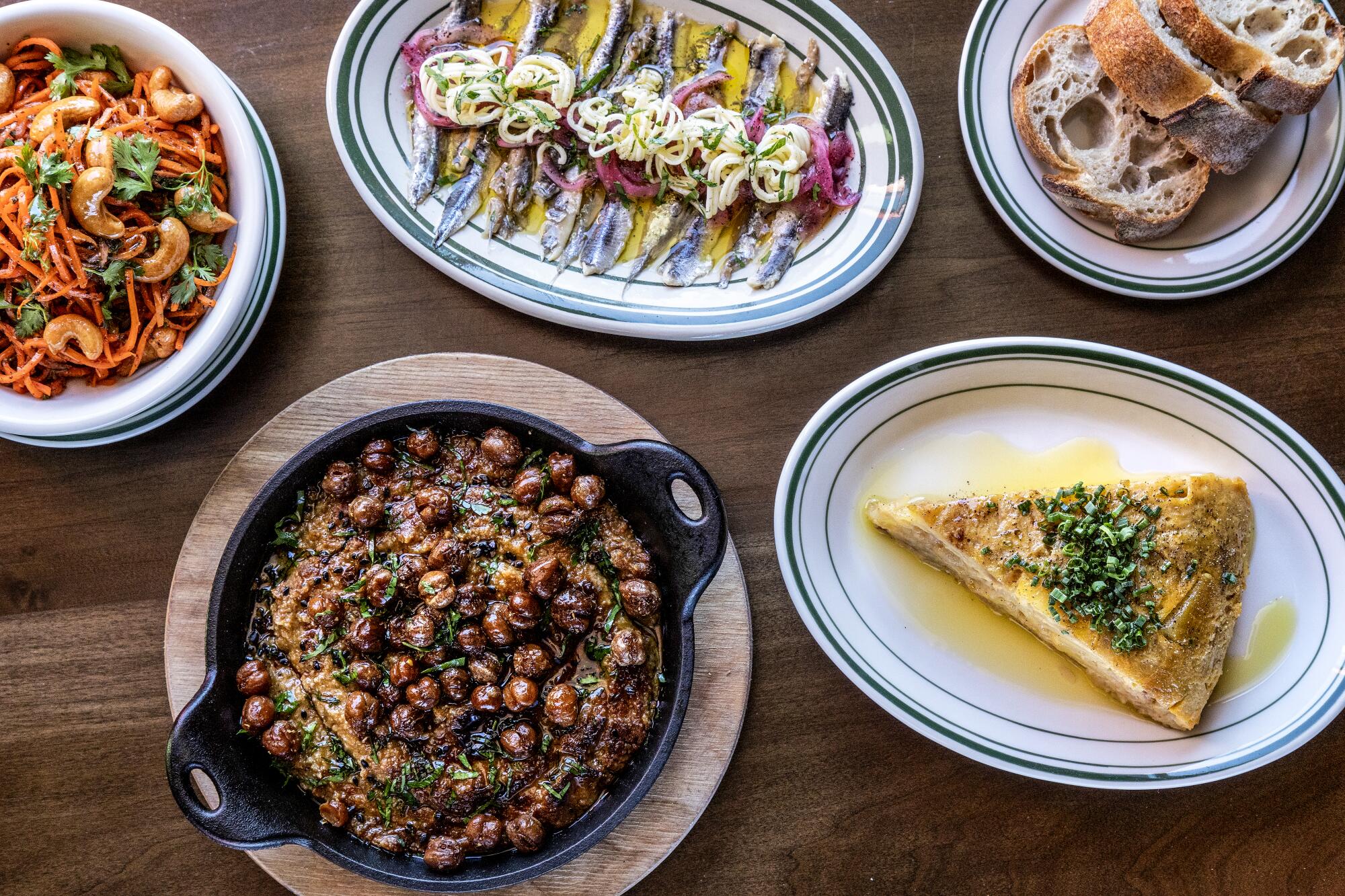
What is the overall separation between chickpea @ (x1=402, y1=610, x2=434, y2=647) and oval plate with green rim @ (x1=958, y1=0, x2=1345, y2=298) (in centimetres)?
232

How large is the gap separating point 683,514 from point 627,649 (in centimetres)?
43

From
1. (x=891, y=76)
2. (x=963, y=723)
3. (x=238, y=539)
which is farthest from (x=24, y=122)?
(x=963, y=723)

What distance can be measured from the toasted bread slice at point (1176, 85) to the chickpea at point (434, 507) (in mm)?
2604

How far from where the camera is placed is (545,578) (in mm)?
2527

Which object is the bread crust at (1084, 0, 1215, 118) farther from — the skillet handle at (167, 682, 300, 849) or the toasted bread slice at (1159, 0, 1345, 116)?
the skillet handle at (167, 682, 300, 849)

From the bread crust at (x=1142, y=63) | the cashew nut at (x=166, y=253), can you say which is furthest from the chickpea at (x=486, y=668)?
the bread crust at (x=1142, y=63)

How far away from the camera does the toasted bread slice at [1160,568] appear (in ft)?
8.99

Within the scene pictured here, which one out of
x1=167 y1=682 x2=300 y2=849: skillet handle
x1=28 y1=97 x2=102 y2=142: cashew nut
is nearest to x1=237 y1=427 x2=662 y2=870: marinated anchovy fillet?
x1=167 y1=682 x2=300 y2=849: skillet handle

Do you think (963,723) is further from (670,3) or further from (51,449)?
(51,449)

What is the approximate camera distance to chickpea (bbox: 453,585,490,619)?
256 centimetres

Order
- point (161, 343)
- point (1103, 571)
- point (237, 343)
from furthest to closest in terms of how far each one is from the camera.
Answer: point (237, 343) < point (1103, 571) < point (161, 343)

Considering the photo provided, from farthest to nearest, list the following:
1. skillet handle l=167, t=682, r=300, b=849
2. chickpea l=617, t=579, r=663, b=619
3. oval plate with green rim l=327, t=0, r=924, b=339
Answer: oval plate with green rim l=327, t=0, r=924, b=339, chickpea l=617, t=579, r=663, b=619, skillet handle l=167, t=682, r=300, b=849

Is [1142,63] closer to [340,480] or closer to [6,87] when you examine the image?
[340,480]

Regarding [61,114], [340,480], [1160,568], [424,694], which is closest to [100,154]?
[61,114]
